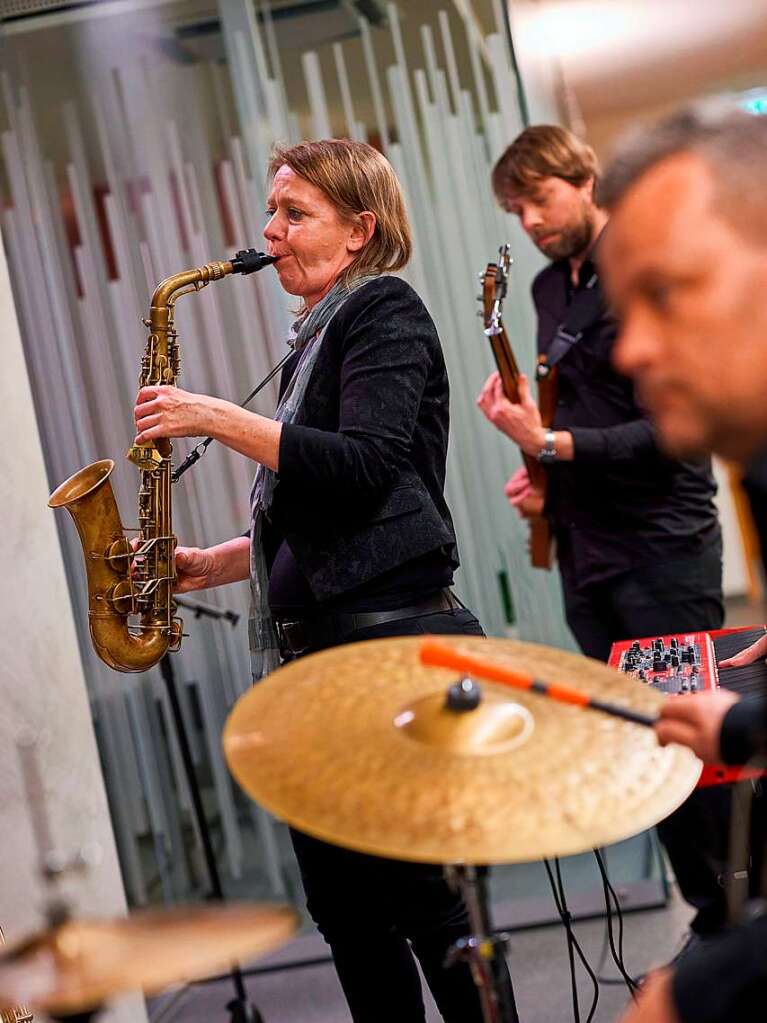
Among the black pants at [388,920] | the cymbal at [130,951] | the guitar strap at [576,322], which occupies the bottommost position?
the black pants at [388,920]

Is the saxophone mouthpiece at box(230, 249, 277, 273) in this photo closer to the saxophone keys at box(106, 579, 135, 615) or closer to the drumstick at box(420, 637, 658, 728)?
the saxophone keys at box(106, 579, 135, 615)

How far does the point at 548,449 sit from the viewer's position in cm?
301

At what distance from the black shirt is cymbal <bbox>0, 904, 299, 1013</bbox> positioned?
190 centimetres

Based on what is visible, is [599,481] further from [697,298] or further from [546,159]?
[697,298]

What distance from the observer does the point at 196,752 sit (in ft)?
12.4

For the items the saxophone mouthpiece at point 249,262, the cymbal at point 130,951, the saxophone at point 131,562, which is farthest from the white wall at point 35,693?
the cymbal at point 130,951

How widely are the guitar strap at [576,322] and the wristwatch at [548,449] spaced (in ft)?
0.70

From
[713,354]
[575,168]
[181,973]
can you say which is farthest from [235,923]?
[575,168]

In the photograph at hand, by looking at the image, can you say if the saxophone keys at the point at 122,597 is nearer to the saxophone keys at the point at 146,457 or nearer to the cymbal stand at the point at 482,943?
the saxophone keys at the point at 146,457

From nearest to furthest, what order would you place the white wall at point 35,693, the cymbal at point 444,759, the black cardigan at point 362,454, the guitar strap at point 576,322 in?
the cymbal at point 444,759 < the black cardigan at point 362,454 < the white wall at point 35,693 < the guitar strap at point 576,322

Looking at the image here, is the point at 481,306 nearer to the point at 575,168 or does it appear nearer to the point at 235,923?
the point at 575,168

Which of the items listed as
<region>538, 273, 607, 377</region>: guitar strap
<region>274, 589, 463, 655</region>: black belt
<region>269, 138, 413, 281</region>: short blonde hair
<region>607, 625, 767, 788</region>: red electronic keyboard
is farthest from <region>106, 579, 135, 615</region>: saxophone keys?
<region>538, 273, 607, 377</region>: guitar strap

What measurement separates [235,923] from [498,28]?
2.97m

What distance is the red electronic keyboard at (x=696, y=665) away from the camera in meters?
1.82
